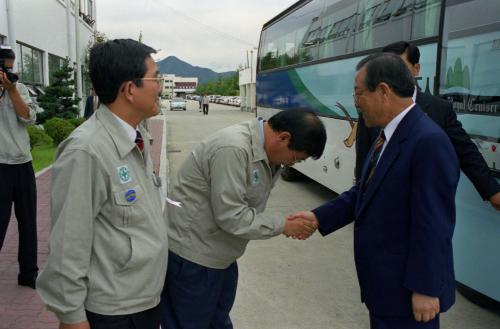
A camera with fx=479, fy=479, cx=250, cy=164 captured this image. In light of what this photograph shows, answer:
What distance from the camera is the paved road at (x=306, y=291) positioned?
390 centimetres

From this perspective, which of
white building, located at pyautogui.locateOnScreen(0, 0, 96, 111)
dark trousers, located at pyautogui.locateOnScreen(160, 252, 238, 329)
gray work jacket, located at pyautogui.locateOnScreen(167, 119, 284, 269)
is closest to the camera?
gray work jacket, located at pyautogui.locateOnScreen(167, 119, 284, 269)

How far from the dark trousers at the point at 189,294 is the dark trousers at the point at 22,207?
2.13 metres

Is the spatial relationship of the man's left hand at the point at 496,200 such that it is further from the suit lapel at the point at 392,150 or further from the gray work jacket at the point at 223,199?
the gray work jacket at the point at 223,199

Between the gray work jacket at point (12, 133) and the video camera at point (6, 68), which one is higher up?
the video camera at point (6, 68)

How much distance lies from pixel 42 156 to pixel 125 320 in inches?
420

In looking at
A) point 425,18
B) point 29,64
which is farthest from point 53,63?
point 425,18

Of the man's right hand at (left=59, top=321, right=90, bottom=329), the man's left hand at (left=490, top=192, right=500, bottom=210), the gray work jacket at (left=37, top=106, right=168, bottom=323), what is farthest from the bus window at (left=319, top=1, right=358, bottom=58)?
the man's right hand at (left=59, top=321, right=90, bottom=329)

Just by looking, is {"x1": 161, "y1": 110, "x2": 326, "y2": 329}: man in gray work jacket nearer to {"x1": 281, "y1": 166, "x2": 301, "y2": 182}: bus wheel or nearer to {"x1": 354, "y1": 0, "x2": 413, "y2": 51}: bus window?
{"x1": 354, "y1": 0, "x2": 413, "y2": 51}: bus window

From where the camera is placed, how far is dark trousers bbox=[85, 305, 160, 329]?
5.76ft

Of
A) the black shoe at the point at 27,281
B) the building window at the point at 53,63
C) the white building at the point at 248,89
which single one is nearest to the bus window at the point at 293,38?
the black shoe at the point at 27,281

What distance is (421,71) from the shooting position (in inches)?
190

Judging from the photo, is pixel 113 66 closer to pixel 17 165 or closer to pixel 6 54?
pixel 6 54

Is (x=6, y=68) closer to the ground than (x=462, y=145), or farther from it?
farther from it

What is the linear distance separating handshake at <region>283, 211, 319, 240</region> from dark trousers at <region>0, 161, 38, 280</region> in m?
2.53
